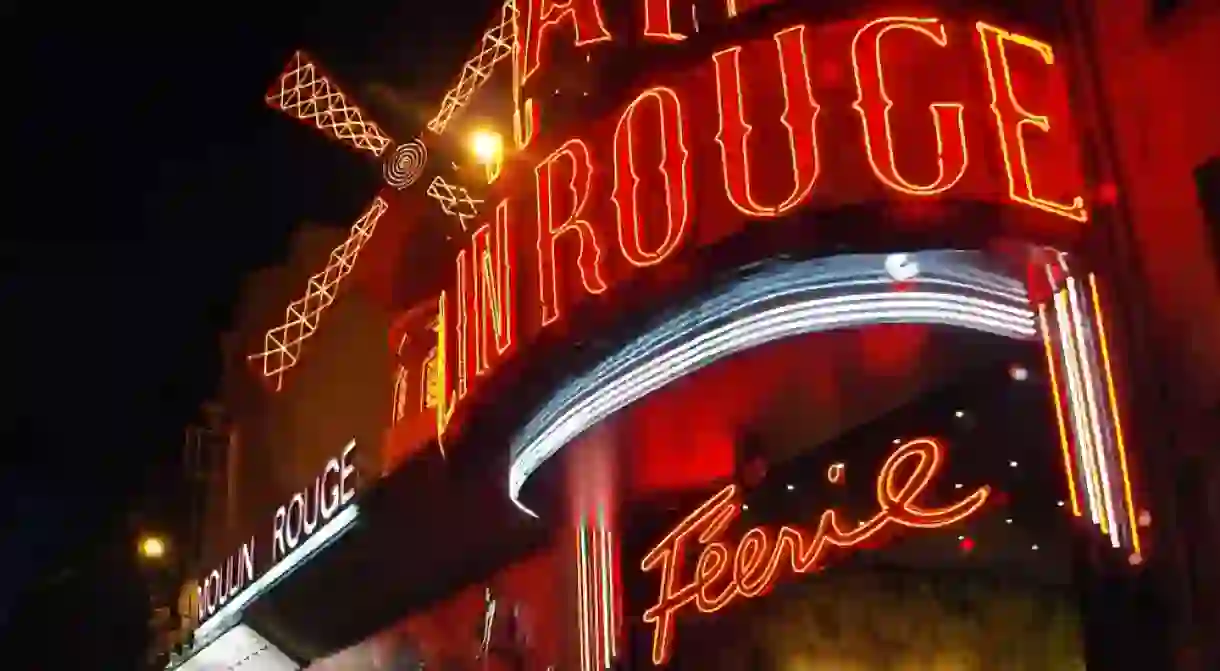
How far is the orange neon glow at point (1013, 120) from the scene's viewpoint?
21.3 feet

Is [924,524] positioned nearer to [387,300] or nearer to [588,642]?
[588,642]

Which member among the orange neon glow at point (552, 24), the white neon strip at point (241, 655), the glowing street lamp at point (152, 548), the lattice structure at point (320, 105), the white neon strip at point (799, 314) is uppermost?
the lattice structure at point (320, 105)

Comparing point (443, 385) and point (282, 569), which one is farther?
point (282, 569)

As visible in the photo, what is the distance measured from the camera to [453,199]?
1242cm

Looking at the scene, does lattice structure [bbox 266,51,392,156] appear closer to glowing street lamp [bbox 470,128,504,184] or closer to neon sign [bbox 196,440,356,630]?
glowing street lamp [bbox 470,128,504,184]

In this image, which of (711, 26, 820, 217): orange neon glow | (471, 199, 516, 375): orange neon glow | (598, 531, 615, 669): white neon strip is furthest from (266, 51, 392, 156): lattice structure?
(711, 26, 820, 217): orange neon glow

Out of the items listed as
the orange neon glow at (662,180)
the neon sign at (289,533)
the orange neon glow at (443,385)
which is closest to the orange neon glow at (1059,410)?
the orange neon glow at (662,180)

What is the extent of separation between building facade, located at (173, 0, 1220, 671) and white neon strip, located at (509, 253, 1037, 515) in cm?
2

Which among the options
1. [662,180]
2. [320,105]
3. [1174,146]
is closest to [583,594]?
[662,180]

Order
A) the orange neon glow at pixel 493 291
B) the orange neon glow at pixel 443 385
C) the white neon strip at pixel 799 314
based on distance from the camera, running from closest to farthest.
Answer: the white neon strip at pixel 799 314
the orange neon glow at pixel 493 291
the orange neon glow at pixel 443 385

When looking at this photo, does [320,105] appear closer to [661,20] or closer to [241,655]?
[241,655]

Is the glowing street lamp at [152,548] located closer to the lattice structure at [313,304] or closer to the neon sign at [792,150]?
the lattice structure at [313,304]

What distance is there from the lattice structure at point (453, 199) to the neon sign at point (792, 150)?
4.04 metres

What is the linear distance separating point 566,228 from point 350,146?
6.53 metres
